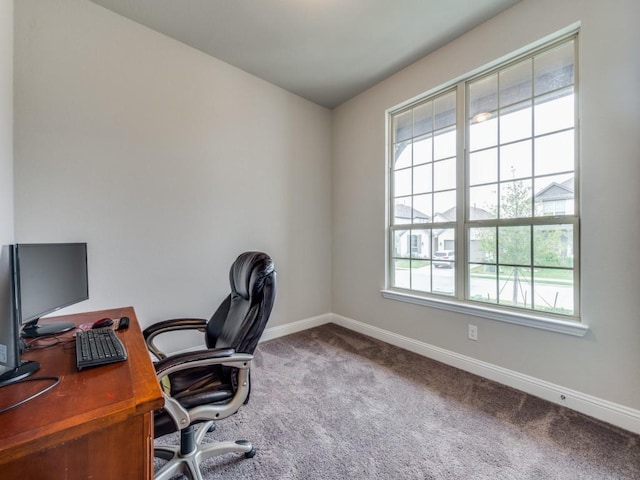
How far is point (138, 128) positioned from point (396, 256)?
264 centimetres

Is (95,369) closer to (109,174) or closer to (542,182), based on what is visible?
(109,174)

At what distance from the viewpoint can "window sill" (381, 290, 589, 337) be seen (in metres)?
1.76

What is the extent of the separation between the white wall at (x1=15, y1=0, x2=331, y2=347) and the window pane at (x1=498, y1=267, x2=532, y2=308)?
205 cm

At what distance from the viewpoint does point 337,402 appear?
6.18 ft

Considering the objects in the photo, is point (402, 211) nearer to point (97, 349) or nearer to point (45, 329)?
point (97, 349)

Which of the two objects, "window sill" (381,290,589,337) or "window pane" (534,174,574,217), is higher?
"window pane" (534,174,574,217)

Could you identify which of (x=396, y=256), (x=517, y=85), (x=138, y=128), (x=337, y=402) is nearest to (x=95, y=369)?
(x=337, y=402)

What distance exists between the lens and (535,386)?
6.30 ft

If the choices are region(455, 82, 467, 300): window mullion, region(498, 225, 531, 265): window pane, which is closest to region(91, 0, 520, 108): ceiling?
region(455, 82, 467, 300): window mullion

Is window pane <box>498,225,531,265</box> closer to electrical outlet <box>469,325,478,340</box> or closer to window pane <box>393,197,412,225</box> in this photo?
electrical outlet <box>469,325,478,340</box>

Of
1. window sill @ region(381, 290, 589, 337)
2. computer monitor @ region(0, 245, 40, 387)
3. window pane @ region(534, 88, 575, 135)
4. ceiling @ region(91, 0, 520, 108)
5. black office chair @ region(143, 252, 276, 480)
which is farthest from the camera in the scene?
ceiling @ region(91, 0, 520, 108)

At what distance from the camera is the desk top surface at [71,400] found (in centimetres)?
62

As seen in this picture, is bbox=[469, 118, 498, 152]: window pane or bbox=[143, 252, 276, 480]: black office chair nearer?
bbox=[143, 252, 276, 480]: black office chair

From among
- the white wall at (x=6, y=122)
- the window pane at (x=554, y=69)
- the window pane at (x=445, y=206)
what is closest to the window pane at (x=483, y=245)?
the window pane at (x=445, y=206)
